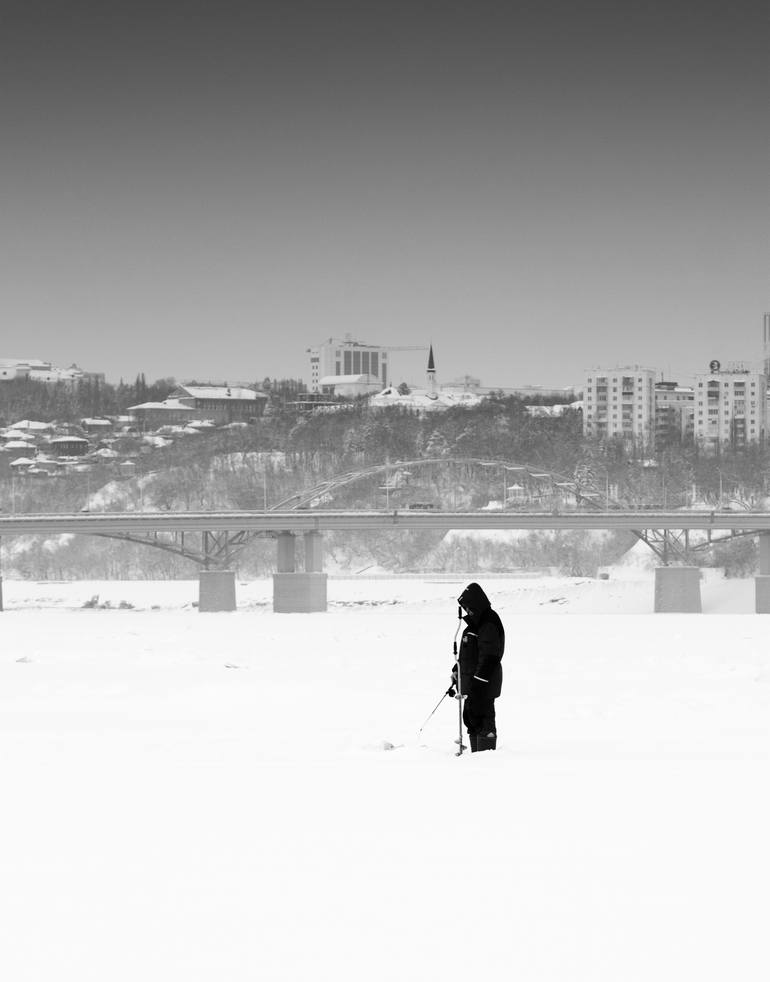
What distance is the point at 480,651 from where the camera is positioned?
464 inches

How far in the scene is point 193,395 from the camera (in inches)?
7210

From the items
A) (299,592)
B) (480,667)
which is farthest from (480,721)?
(299,592)

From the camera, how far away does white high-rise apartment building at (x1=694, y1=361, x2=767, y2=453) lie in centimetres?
17162

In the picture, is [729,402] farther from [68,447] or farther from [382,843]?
[382,843]

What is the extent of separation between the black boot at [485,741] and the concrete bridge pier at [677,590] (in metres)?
70.6

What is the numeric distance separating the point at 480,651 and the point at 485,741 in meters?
0.79

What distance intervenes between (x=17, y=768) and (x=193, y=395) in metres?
174

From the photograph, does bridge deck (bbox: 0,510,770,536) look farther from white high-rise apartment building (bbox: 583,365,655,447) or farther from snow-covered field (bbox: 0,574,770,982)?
white high-rise apartment building (bbox: 583,365,655,447)

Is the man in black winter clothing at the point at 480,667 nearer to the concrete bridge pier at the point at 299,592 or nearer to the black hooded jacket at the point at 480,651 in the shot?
the black hooded jacket at the point at 480,651

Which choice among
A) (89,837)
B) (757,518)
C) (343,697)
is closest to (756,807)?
(89,837)

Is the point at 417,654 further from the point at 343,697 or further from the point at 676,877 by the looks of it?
the point at 676,877

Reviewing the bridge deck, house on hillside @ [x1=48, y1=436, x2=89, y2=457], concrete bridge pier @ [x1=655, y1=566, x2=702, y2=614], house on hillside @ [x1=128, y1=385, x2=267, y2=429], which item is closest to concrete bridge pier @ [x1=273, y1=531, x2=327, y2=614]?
the bridge deck

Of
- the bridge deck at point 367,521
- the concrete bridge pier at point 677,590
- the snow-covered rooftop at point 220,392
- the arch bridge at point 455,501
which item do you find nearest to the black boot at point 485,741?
the concrete bridge pier at point 677,590

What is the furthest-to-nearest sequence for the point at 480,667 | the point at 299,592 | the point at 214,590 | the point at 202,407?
1. the point at 202,407
2. the point at 214,590
3. the point at 299,592
4. the point at 480,667
